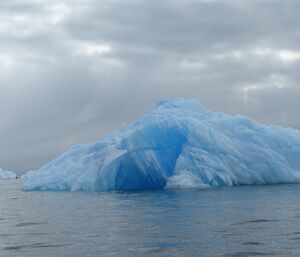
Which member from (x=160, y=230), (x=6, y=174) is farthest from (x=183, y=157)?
(x=6, y=174)

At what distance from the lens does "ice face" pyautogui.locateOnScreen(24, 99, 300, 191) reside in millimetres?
38750


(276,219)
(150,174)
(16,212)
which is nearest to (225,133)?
(150,174)

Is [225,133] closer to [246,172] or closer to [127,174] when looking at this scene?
[246,172]

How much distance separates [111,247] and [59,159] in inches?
1252

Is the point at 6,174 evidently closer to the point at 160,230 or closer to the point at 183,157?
the point at 183,157

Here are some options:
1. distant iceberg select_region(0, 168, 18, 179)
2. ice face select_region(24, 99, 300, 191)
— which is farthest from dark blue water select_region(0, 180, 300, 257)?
distant iceberg select_region(0, 168, 18, 179)

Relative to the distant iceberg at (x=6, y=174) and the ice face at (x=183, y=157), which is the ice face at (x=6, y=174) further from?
the ice face at (x=183, y=157)

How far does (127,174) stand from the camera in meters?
40.7

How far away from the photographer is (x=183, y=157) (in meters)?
39.0

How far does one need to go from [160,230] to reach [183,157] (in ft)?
74.6

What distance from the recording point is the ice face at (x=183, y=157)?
127 feet

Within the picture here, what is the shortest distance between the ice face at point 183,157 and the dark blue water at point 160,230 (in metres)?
13.1

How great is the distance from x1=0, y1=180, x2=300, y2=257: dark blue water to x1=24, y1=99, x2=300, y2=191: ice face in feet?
42.9

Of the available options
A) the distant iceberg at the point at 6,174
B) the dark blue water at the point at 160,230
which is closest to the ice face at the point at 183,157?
the dark blue water at the point at 160,230
